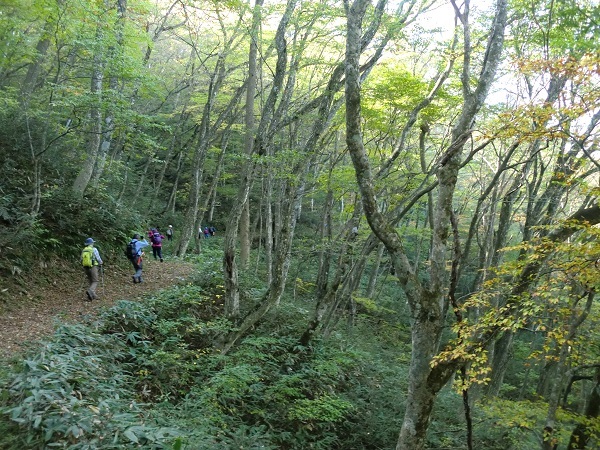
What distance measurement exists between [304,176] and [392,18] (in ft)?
14.0

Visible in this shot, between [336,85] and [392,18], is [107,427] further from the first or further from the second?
[392,18]

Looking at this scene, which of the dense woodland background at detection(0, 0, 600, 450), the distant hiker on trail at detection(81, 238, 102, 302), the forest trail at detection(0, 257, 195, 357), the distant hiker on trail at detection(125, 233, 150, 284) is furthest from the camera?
the distant hiker on trail at detection(125, 233, 150, 284)

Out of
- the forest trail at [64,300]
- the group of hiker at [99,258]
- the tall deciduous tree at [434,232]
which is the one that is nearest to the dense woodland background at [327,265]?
the tall deciduous tree at [434,232]

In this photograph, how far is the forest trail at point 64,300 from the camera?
7.05m

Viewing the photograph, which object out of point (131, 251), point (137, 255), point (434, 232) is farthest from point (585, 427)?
point (131, 251)

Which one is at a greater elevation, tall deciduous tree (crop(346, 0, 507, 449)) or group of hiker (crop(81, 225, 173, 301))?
tall deciduous tree (crop(346, 0, 507, 449))

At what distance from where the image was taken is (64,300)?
9078mm

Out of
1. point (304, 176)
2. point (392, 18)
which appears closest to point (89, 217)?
point (304, 176)

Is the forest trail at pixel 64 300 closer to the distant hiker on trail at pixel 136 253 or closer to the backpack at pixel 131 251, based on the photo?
the distant hiker on trail at pixel 136 253

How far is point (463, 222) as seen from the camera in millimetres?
21922

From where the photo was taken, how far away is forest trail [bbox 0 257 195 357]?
7051 mm

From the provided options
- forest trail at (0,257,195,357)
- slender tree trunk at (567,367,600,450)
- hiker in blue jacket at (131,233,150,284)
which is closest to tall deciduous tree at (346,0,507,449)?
slender tree trunk at (567,367,600,450)

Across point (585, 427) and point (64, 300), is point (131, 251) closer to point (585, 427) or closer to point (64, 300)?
point (64, 300)

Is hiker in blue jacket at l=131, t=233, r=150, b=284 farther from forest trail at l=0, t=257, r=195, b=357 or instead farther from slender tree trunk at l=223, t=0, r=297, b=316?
slender tree trunk at l=223, t=0, r=297, b=316
